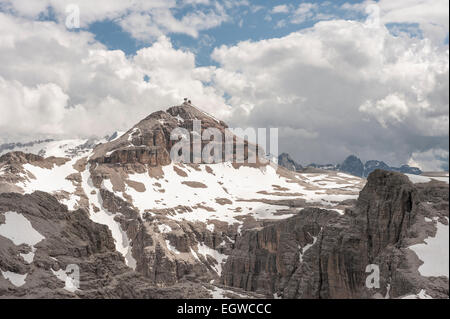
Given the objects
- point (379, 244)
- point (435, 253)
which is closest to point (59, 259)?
point (379, 244)

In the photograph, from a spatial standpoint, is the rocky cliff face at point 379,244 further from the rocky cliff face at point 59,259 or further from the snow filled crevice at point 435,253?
the rocky cliff face at point 59,259

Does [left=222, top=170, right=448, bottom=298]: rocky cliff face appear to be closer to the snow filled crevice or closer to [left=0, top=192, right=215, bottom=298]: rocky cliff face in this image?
the snow filled crevice

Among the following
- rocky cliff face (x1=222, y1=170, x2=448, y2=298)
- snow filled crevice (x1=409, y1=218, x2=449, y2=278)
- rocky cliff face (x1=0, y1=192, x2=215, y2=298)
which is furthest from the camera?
rocky cliff face (x1=0, y1=192, x2=215, y2=298)

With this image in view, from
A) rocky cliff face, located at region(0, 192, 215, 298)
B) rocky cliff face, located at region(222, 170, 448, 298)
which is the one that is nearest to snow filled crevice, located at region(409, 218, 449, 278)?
rocky cliff face, located at region(222, 170, 448, 298)

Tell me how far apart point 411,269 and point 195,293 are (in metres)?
30.2

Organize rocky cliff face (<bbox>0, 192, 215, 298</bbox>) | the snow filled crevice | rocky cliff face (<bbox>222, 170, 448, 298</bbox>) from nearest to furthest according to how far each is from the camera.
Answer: the snow filled crevice
rocky cliff face (<bbox>222, 170, 448, 298</bbox>)
rocky cliff face (<bbox>0, 192, 215, 298</bbox>)

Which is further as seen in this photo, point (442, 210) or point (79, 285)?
point (79, 285)

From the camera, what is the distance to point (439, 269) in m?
53.1

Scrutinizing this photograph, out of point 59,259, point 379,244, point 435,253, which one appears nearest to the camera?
point 435,253

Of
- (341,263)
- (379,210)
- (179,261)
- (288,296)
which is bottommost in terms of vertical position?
(179,261)

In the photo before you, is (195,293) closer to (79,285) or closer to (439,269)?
(79,285)

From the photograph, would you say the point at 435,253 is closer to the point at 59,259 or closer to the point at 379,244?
the point at 379,244

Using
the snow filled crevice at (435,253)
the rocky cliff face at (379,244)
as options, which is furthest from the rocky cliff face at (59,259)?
the snow filled crevice at (435,253)
